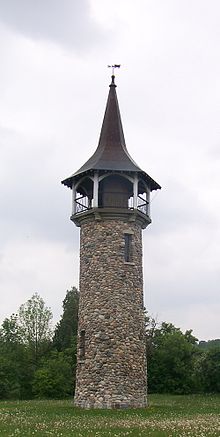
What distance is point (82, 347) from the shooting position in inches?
1126

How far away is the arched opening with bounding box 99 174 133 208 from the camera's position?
98.4 ft

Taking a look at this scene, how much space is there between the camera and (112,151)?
30891 mm

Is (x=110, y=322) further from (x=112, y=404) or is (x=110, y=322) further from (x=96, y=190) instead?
(x=96, y=190)

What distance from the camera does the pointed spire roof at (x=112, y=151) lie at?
29.4m

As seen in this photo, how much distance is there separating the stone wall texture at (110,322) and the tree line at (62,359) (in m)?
15.4

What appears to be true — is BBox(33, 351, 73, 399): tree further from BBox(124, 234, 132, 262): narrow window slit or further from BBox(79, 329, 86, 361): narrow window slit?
BBox(124, 234, 132, 262): narrow window slit

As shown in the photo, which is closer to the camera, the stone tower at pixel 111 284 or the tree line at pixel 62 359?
the stone tower at pixel 111 284

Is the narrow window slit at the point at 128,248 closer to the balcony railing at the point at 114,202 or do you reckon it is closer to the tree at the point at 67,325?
the balcony railing at the point at 114,202

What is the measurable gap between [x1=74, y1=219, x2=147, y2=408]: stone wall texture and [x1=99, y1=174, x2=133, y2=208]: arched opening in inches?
49.4

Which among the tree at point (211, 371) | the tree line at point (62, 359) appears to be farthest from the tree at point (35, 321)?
the tree at point (211, 371)

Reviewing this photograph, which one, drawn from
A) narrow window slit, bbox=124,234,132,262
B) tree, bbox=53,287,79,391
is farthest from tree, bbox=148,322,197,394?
narrow window slit, bbox=124,234,132,262

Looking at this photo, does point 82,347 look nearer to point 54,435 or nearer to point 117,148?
point 117,148

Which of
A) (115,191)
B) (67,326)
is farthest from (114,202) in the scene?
(67,326)

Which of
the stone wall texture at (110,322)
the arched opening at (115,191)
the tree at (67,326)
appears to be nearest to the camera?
the stone wall texture at (110,322)
